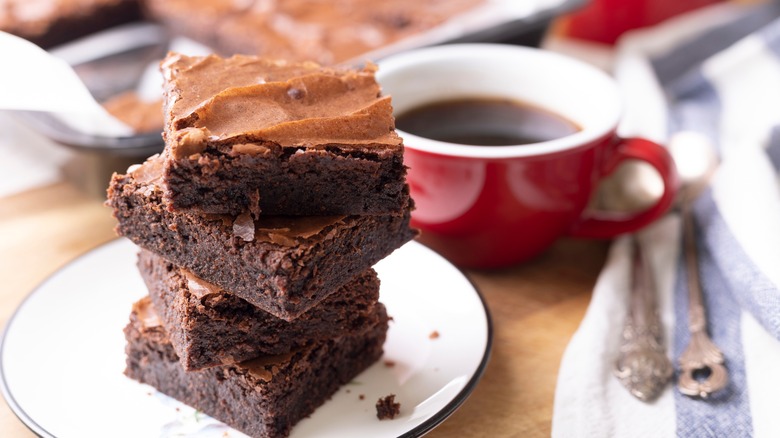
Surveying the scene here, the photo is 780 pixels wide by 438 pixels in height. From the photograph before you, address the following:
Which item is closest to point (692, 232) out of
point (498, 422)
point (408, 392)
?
point (498, 422)

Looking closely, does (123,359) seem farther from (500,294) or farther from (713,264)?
(713,264)

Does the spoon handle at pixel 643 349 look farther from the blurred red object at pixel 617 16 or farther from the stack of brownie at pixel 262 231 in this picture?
the blurred red object at pixel 617 16

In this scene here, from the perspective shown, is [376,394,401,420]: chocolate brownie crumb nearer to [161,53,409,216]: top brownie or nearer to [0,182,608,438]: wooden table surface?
[0,182,608,438]: wooden table surface

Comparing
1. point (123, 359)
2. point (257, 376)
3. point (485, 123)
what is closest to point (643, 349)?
point (485, 123)

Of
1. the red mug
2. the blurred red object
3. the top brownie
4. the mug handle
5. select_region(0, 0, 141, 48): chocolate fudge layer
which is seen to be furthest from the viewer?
the blurred red object

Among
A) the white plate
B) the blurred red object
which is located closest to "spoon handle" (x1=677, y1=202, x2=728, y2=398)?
the white plate

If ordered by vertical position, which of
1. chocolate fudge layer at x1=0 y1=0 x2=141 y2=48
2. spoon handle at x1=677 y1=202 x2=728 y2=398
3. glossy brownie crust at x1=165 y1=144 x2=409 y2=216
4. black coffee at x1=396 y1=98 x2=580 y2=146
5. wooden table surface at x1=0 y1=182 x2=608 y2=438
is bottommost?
spoon handle at x1=677 y1=202 x2=728 y2=398

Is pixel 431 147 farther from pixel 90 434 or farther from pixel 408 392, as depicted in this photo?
pixel 90 434
